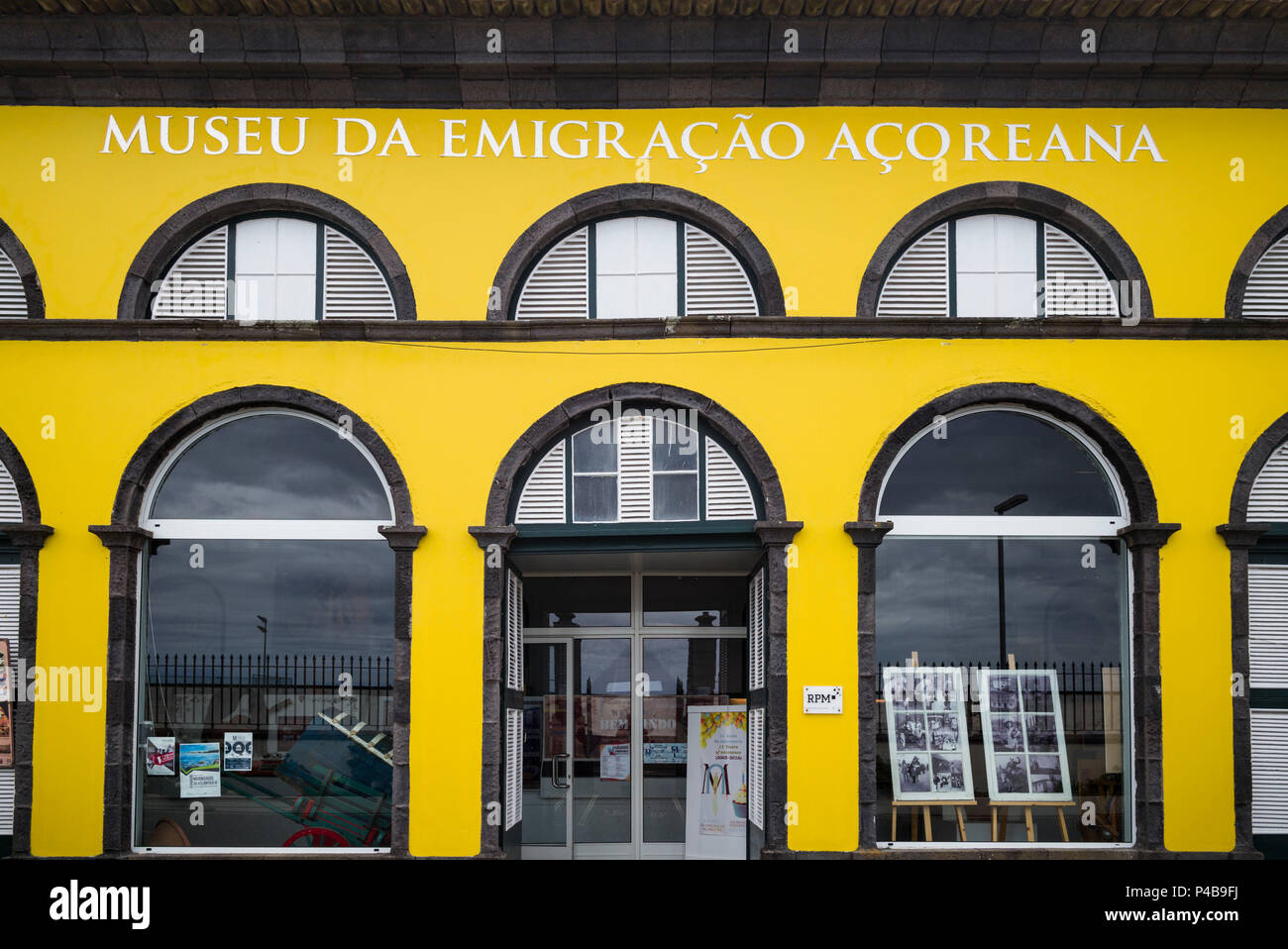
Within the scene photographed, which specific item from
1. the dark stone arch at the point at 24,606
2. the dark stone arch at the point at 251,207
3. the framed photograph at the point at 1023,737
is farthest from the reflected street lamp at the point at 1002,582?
the dark stone arch at the point at 24,606

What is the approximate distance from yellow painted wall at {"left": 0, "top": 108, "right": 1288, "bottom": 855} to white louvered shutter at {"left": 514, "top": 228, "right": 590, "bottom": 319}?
1.16 ft

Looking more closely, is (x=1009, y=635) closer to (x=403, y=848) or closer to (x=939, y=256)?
(x=939, y=256)

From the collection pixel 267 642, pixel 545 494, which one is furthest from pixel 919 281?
pixel 267 642

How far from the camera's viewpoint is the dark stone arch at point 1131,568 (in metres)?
9.40

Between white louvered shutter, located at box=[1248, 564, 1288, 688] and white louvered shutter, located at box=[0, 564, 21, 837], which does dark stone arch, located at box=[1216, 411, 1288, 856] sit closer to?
white louvered shutter, located at box=[1248, 564, 1288, 688]

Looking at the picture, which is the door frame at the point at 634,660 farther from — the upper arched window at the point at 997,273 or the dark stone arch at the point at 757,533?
the upper arched window at the point at 997,273

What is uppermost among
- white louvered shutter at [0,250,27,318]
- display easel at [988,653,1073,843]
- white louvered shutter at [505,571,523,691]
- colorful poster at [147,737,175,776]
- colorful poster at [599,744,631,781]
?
white louvered shutter at [0,250,27,318]

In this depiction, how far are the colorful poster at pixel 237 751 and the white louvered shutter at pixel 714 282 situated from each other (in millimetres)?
5089

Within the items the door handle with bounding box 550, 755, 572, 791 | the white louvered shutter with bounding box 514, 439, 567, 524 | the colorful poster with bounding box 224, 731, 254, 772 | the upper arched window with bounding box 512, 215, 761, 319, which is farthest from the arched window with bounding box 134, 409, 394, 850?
the upper arched window with bounding box 512, 215, 761, 319

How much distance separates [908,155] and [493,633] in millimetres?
5320

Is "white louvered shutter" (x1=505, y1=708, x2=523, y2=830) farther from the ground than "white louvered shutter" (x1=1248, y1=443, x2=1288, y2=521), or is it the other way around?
→ "white louvered shutter" (x1=1248, y1=443, x2=1288, y2=521)

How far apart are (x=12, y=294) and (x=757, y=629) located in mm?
6957

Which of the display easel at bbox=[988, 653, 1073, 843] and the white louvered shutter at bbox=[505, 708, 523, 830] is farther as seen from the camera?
the white louvered shutter at bbox=[505, 708, 523, 830]

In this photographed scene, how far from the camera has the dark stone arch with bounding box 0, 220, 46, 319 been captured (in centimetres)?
986
